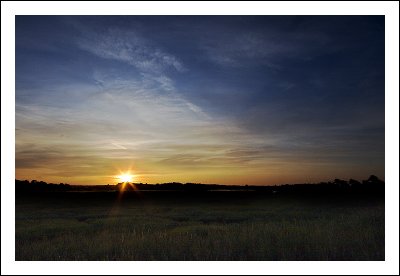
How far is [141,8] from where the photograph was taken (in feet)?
24.8

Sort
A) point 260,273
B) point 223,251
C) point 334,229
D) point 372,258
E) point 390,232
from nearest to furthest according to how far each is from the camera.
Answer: point 260,273 → point 390,232 → point 372,258 → point 223,251 → point 334,229

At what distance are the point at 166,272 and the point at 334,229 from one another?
7234mm

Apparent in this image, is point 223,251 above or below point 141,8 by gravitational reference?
below

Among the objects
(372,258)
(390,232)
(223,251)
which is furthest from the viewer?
(223,251)

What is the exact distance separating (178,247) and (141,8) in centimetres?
597

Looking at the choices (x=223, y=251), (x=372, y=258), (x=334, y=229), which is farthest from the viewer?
(x=334, y=229)

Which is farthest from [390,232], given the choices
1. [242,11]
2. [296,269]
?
[242,11]

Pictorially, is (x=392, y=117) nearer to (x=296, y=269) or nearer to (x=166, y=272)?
(x=296, y=269)

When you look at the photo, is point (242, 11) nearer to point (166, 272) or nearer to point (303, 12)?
point (303, 12)

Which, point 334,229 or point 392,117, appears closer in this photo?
point 392,117

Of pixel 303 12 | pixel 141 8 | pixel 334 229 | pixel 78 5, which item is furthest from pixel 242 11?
pixel 334 229

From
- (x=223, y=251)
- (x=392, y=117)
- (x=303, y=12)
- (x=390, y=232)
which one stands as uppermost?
(x=303, y=12)

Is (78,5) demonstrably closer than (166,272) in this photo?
No

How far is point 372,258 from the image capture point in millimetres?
8055
